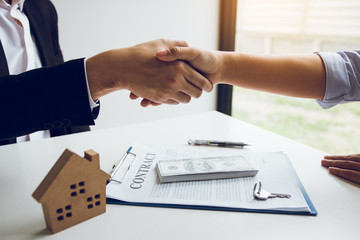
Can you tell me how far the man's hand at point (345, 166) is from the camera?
0.73 meters

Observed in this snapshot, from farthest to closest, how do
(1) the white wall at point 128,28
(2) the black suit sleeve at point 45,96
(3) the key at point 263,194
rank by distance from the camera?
1. (1) the white wall at point 128,28
2. (2) the black suit sleeve at point 45,96
3. (3) the key at point 263,194

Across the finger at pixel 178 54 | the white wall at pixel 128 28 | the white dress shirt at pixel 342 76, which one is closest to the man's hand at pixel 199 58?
the finger at pixel 178 54

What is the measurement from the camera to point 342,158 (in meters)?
0.79

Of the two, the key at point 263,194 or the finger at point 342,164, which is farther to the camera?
the finger at point 342,164

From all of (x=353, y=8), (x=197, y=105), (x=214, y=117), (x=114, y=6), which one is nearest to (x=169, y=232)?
(x=214, y=117)

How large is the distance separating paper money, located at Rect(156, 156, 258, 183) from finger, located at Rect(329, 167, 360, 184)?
0.71ft

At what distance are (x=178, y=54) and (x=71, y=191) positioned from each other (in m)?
0.54

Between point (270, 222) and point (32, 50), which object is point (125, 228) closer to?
point (270, 222)

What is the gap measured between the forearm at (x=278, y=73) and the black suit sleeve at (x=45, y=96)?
1.61 ft

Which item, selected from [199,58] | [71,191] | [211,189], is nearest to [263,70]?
[199,58]

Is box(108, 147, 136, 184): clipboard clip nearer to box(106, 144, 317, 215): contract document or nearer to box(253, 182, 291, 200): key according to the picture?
box(106, 144, 317, 215): contract document

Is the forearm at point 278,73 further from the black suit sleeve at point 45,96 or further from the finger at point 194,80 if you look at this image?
the black suit sleeve at point 45,96

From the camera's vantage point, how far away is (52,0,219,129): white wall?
190cm

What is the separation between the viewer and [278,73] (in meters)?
0.93
